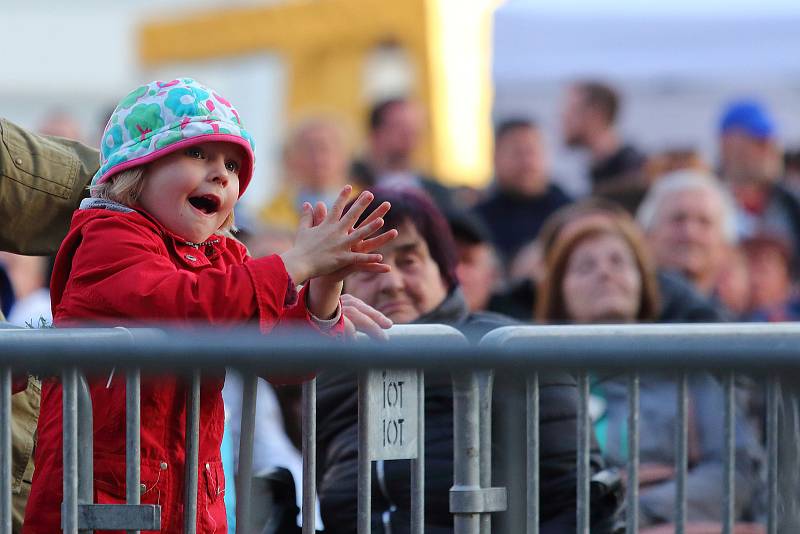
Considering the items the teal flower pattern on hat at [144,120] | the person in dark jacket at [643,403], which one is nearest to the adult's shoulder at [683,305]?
the person in dark jacket at [643,403]

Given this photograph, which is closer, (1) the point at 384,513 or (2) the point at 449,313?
(1) the point at 384,513

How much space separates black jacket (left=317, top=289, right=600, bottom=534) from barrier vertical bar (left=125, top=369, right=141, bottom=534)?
0.69 metres

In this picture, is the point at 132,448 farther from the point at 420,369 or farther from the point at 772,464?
the point at 772,464

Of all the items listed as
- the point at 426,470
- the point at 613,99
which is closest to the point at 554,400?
the point at 426,470

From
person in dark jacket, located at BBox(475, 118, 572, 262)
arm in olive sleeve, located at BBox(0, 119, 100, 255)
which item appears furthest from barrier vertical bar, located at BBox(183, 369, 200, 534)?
person in dark jacket, located at BBox(475, 118, 572, 262)

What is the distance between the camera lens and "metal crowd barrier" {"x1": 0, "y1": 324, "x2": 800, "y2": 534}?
7.48 ft

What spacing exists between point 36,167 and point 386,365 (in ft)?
5.11

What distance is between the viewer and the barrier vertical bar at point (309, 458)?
3.14m

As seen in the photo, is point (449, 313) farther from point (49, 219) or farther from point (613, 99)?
point (613, 99)

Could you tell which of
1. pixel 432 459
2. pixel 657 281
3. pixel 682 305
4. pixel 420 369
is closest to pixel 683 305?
pixel 682 305

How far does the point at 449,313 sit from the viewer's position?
4207 millimetres

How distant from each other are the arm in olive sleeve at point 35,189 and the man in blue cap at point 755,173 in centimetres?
618

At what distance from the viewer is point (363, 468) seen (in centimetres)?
320

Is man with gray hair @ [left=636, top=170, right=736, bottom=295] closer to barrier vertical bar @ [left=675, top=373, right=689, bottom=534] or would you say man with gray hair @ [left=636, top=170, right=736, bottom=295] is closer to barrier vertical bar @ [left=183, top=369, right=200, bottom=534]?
barrier vertical bar @ [left=675, top=373, right=689, bottom=534]
